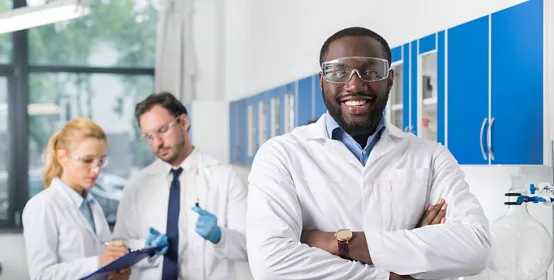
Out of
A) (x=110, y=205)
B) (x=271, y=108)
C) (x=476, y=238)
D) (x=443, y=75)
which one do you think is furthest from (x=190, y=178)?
(x=110, y=205)

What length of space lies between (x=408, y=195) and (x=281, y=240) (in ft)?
1.05

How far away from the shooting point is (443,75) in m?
2.67

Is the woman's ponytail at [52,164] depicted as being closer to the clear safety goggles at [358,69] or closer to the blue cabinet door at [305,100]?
the blue cabinet door at [305,100]

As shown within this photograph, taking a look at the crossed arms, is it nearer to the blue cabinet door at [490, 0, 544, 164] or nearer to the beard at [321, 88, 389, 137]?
the beard at [321, 88, 389, 137]

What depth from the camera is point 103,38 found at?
6520 mm

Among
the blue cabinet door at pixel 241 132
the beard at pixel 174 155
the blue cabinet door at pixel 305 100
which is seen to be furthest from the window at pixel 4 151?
the beard at pixel 174 155

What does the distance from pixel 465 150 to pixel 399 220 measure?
964 mm

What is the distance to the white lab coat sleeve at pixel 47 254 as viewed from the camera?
2.63 metres

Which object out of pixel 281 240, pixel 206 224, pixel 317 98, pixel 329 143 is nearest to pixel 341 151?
pixel 329 143

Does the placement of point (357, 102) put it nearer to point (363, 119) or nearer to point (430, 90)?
point (363, 119)

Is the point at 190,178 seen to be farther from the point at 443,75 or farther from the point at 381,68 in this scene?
the point at 381,68

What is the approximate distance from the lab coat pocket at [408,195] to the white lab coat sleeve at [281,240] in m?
0.14

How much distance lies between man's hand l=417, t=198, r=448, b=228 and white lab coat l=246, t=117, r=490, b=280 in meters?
0.02

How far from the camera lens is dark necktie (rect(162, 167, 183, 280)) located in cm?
279
